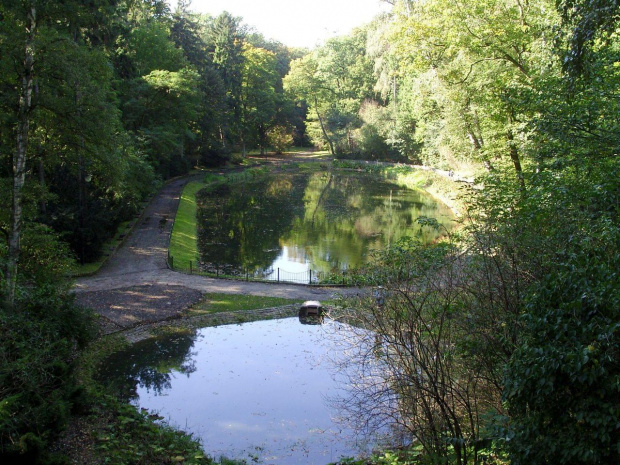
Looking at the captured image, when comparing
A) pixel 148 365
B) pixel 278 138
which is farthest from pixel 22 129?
pixel 278 138

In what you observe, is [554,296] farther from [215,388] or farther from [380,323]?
[215,388]

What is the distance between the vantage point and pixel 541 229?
9.11 meters

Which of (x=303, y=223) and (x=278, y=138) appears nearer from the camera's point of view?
(x=303, y=223)

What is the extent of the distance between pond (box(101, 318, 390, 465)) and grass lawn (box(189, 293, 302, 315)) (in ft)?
4.38

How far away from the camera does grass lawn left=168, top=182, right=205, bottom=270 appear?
26.0 m

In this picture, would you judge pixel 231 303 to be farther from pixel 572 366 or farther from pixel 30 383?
pixel 572 366

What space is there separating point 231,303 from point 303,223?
18.1m

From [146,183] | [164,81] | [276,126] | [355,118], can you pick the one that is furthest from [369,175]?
[146,183]

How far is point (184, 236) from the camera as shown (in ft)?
101

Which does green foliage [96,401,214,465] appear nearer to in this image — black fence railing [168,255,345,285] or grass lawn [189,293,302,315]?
grass lawn [189,293,302,315]

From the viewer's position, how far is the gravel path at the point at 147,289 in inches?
707

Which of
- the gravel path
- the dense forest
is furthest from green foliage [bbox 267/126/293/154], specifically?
the gravel path

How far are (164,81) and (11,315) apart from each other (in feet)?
107

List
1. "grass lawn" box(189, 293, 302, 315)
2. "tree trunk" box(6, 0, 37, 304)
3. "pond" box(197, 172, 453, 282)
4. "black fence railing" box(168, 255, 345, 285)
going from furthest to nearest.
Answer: "pond" box(197, 172, 453, 282) < "black fence railing" box(168, 255, 345, 285) < "grass lawn" box(189, 293, 302, 315) < "tree trunk" box(6, 0, 37, 304)
